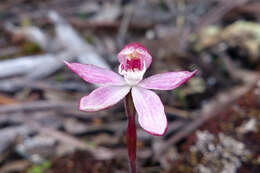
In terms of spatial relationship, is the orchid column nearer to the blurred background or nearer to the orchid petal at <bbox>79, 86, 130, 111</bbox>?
the orchid petal at <bbox>79, 86, 130, 111</bbox>

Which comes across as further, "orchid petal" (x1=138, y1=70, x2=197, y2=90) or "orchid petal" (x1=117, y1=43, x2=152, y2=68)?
"orchid petal" (x1=117, y1=43, x2=152, y2=68)

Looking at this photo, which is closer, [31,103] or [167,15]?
[31,103]

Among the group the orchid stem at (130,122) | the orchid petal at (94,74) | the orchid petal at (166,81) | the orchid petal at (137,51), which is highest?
the orchid petal at (137,51)

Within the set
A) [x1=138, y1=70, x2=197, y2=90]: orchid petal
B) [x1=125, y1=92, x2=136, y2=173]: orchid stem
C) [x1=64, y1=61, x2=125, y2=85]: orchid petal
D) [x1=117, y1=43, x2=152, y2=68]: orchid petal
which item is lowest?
[x1=125, y1=92, x2=136, y2=173]: orchid stem

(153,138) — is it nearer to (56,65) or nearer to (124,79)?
(124,79)

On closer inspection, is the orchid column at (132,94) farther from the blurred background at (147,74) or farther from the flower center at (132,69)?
the blurred background at (147,74)

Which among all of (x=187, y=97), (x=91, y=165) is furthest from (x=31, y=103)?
(x=187, y=97)

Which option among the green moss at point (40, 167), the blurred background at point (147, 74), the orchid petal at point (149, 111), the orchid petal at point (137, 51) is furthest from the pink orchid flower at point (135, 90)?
the green moss at point (40, 167)

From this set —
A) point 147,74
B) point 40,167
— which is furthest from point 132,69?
point 147,74

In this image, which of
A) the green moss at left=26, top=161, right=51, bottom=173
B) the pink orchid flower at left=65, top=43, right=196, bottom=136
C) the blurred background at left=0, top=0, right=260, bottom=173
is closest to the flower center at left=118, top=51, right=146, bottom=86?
the pink orchid flower at left=65, top=43, right=196, bottom=136
